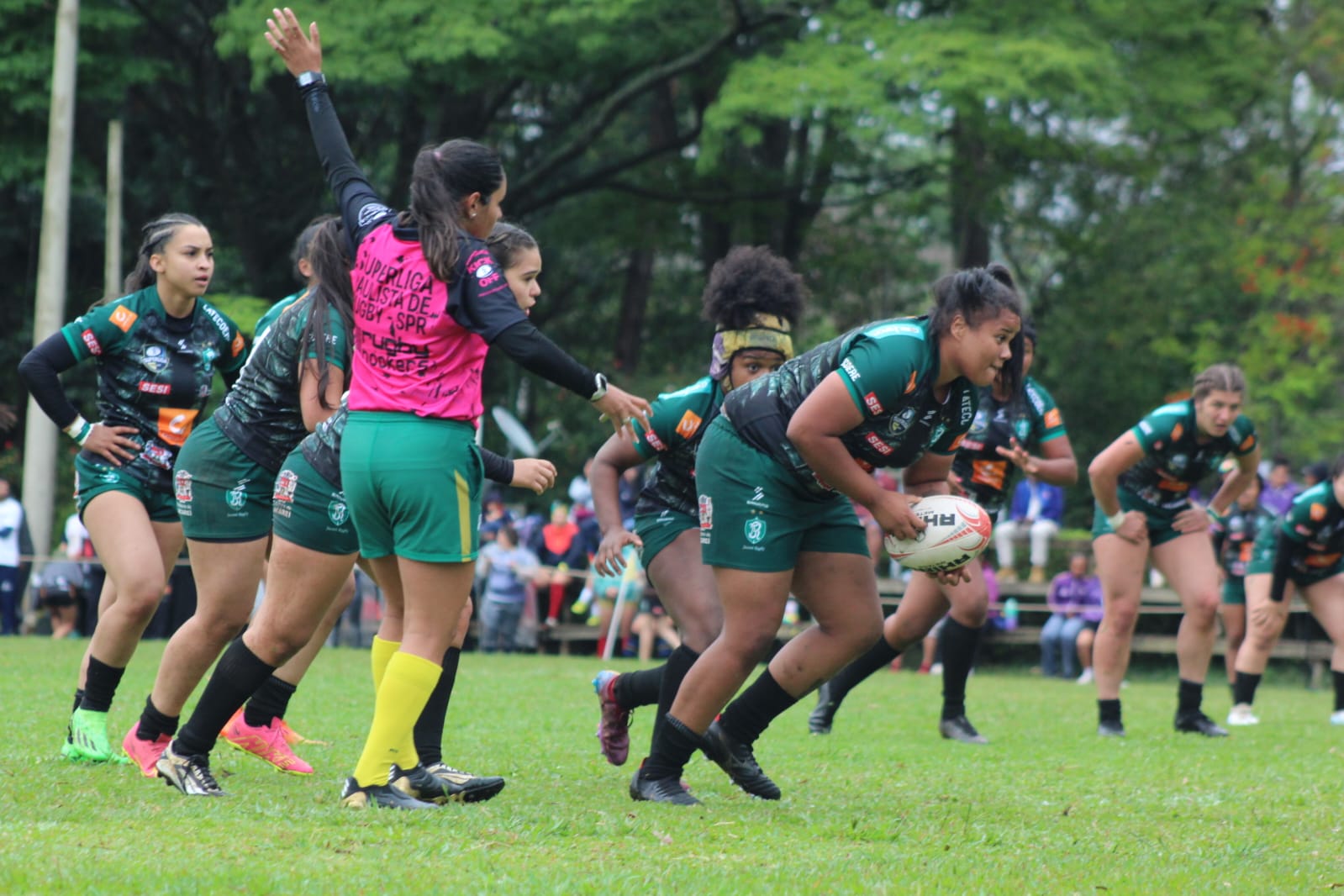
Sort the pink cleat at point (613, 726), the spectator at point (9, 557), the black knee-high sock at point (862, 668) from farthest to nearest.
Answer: the spectator at point (9, 557), the black knee-high sock at point (862, 668), the pink cleat at point (613, 726)

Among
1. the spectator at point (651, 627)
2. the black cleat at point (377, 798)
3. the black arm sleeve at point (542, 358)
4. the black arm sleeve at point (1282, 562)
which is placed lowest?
the spectator at point (651, 627)

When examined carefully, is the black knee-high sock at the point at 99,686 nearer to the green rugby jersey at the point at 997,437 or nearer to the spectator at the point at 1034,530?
the green rugby jersey at the point at 997,437

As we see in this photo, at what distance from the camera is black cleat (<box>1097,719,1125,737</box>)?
A: 382 inches

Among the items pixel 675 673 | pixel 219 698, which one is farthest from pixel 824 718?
pixel 219 698

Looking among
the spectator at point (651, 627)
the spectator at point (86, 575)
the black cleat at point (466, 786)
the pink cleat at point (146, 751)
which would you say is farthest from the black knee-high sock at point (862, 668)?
the spectator at point (86, 575)

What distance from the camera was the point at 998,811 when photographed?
6020 mm

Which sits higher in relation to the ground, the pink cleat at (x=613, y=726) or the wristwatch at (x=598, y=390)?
the wristwatch at (x=598, y=390)

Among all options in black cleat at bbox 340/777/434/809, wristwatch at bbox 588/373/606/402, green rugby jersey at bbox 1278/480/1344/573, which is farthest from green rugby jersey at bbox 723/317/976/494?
green rugby jersey at bbox 1278/480/1344/573

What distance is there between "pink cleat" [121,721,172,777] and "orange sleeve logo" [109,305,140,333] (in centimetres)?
173

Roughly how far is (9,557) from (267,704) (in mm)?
13199

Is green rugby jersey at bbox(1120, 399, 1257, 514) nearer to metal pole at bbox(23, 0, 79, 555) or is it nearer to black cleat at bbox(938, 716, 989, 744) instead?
black cleat at bbox(938, 716, 989, 744)

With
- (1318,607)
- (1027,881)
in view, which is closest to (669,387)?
(1318,607)

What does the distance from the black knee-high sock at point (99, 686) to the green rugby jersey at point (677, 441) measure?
7.54 ft

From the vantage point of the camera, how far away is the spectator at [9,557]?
18.4m
